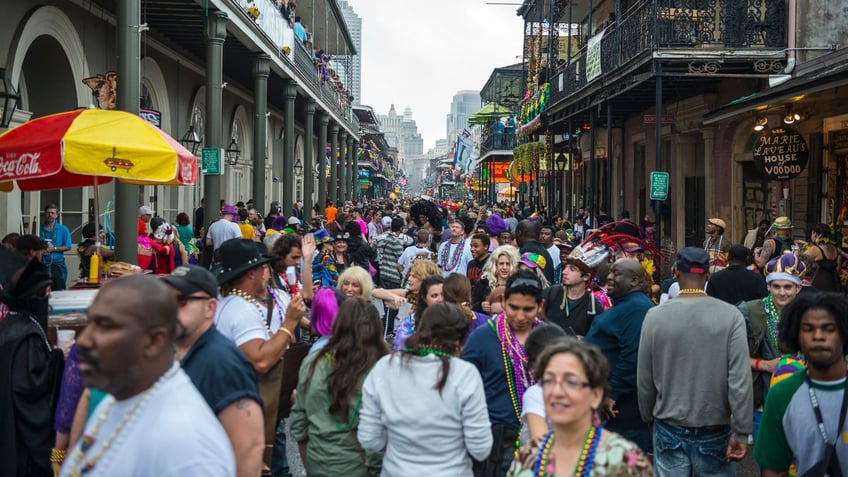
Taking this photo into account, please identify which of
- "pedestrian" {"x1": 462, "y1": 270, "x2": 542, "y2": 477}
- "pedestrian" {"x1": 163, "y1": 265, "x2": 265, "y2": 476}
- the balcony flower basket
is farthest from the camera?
the balcony flower basket

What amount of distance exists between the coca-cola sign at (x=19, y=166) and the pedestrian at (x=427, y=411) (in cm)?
404

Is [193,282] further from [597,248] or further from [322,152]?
[322,152]

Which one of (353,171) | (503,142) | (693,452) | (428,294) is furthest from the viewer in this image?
(353,171)

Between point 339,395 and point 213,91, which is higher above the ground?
point 213,91

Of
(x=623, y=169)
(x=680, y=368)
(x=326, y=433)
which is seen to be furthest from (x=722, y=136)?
(x=326, y=433)

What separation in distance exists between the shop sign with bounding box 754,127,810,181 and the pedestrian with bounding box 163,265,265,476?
11.9m

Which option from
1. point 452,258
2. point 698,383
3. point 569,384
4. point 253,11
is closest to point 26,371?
point 569,384

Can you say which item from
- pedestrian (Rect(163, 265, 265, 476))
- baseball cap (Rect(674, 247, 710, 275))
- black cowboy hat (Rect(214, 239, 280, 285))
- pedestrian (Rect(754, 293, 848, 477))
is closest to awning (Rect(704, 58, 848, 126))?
baseball cap (Rect(674, 247, 710, 275))

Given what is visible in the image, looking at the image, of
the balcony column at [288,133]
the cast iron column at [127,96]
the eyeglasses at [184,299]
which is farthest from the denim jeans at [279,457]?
the balcony column at [288,133]

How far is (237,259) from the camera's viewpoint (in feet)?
17.3

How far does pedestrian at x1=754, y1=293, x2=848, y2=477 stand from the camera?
13.0 feet

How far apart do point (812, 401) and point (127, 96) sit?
932 cm

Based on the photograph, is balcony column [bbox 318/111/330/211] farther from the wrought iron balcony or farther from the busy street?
the busy street

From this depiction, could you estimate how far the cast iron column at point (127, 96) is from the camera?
10938 mm
